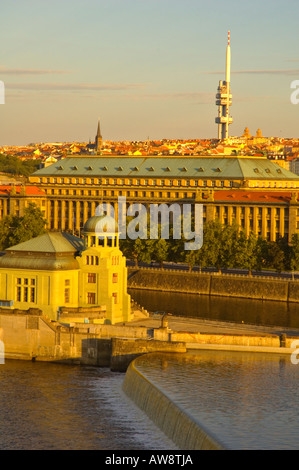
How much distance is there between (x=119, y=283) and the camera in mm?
106938

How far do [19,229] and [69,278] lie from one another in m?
68.5

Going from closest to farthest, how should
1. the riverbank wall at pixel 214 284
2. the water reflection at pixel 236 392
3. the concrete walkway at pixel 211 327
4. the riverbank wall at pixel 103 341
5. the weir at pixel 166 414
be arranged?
1. the weir at pixel 166 414
2. the water reflection at pixel 236 392
3. the riverbank wall at pixel 103 341
4. the concrete walkway at pixel 211 327
5. the riverbank wall at pixel 214 284

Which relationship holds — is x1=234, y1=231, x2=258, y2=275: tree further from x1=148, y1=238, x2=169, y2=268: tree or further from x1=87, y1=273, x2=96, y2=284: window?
x1=87, y1=273, x2=96, y2=284: window

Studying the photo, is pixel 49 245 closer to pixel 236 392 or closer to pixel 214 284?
pixel 236 392

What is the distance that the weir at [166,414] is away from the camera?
69125 mm

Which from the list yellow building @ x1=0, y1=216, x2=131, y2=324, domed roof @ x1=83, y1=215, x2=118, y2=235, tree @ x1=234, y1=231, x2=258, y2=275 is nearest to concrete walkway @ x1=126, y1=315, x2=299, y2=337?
yellow building @ x1=0, y1=216, x2=131, y2=324

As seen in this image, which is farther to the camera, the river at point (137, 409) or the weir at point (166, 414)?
the river at point (137, 409)

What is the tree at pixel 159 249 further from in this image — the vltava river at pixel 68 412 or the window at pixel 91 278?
the vltava river at pixel 68 412

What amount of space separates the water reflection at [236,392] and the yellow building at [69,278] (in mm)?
14072

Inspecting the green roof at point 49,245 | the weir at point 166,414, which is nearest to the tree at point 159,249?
the green roof at point 49,245

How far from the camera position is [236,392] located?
7975 cm

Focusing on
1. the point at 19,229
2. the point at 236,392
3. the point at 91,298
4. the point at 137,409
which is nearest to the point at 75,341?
the point at 91,298

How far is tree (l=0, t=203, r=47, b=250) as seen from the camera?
171 meters
